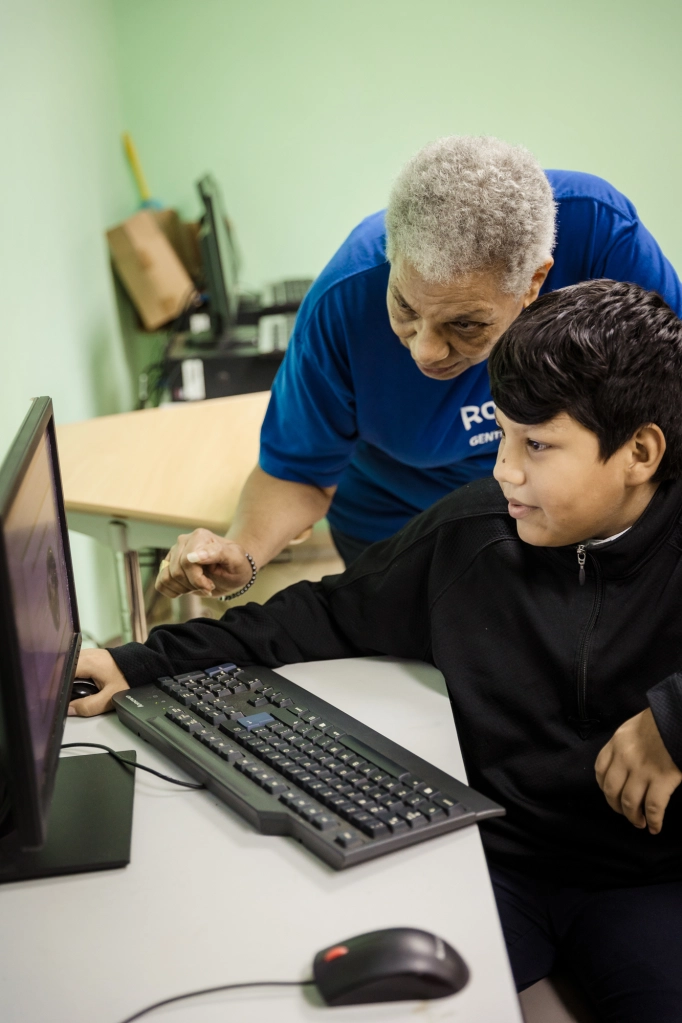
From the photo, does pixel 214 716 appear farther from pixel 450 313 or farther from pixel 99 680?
pixel 450 313

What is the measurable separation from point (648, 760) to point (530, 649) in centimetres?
19

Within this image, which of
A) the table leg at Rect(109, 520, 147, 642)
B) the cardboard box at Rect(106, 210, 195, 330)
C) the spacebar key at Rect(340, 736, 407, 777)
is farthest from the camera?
the cardboard box at Rect(106, 210, 195, 330)

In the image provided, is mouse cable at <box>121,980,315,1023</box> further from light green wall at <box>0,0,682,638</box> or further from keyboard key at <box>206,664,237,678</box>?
light green wall at <box>0,0,682,638</box>

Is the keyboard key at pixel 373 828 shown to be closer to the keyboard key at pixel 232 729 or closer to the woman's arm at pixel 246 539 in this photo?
the keyboard key at pixel 232 729

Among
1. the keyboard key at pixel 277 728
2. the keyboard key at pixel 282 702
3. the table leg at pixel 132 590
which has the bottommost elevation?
the table leg at pixel 132 590

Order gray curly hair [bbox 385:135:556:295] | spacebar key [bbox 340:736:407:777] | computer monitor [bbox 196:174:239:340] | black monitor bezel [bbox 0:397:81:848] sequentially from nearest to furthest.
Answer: black monitor bezel [bbox 0:397:81:848]
spacebar key [bbox 340:736:407:777]
gray curly hair [bbox 385:135:556:295]
computer monitor [bbox 196:174:239:340]

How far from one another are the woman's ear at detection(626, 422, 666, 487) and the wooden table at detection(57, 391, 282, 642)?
2.94ft

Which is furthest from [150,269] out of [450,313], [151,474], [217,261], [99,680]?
[99,680]

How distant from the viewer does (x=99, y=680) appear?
1.04 m

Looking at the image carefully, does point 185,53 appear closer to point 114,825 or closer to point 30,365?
point 30,365

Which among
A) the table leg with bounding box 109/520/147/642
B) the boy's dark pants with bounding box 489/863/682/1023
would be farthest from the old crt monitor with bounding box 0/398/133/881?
the table leg with bounding box 109/520/147/642

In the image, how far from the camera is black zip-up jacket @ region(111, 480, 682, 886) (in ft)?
3.29

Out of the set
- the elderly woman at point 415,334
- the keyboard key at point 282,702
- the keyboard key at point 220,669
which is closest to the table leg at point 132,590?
the elderly woman at point 415,334

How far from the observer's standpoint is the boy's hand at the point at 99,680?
1.01 m
